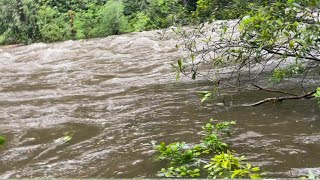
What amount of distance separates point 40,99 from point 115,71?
8.51ft

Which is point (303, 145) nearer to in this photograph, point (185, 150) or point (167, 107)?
point (185, 150)

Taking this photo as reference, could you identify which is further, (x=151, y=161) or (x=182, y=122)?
(x=182, y=122)

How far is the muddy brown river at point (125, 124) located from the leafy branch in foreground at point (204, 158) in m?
0.14

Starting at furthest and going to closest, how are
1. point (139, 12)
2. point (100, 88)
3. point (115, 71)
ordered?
point (139, 12), point (115, 71), point (100, 88)

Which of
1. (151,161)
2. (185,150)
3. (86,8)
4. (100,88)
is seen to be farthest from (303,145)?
(86,8)

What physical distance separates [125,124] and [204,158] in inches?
66.1

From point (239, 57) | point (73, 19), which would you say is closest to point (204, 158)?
point (239, 57)

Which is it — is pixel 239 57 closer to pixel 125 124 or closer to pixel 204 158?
pixel 204 158

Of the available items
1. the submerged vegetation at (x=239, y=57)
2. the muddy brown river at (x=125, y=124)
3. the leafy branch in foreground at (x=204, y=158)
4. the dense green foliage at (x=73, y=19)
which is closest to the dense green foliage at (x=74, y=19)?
the dense green foliage at (x=73, y=19)

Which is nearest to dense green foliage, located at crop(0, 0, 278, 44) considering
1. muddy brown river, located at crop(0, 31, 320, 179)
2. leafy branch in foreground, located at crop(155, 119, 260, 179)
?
muddy brown river, located at crop(0, 31, 320, 179)

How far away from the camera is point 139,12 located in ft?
71.6

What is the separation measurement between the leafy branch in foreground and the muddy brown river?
14 cm

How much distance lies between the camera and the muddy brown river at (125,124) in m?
4.14

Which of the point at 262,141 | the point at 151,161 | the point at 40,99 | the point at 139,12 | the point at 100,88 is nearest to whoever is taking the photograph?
the point at 151,161
